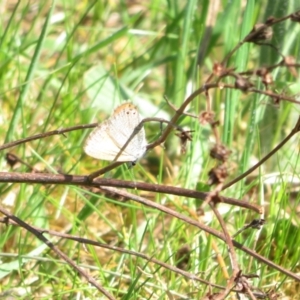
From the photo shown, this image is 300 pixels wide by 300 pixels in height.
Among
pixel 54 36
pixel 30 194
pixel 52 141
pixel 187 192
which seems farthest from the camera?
pixel 54 36

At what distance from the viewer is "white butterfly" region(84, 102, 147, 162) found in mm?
1661

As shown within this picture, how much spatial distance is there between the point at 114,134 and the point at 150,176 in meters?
1.05

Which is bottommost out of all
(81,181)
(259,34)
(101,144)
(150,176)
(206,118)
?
(150,176)

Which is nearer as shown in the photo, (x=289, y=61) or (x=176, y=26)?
(x=289, y=61)

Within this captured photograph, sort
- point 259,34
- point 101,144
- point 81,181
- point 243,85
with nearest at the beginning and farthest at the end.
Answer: point 243,85
point 259,34
point 101,144
point 81,181

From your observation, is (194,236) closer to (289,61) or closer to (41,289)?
(41,289)

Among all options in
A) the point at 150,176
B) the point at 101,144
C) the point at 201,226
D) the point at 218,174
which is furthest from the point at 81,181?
the point at 150,176

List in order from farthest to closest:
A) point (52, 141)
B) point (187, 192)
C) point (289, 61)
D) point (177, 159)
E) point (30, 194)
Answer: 1. point (177, 159)
2. point (52, 141)
3. point (30, 194)
4. point (187, 192)
5. point (289, 61)

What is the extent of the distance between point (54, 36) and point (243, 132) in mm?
1112

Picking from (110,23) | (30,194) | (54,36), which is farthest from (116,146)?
(110,23)

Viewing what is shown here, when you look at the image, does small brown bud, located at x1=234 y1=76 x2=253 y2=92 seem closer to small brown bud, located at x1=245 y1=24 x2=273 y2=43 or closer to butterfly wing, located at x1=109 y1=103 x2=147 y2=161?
A: small brown bud, located at x1=245 y1=24 x2=273 y2=43

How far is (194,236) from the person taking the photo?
7.04 feet

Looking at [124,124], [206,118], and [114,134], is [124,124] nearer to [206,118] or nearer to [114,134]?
[114,134]

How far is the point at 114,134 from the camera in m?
1.67
